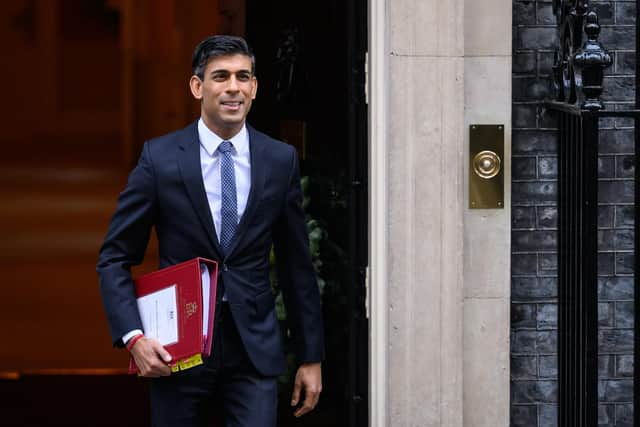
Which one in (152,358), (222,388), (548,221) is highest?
(548,221)

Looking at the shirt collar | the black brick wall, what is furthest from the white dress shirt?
the black brick wall

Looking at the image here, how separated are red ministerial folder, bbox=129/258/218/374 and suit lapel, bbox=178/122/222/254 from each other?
108 mm

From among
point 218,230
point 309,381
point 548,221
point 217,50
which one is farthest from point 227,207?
point 548,221

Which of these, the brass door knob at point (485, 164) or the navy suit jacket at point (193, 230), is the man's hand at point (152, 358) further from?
the brass door knob at point (485, 164)

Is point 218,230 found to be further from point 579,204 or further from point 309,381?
point 579,204

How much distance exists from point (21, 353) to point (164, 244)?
616cm

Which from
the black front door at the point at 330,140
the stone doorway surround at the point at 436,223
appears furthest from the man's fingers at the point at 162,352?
the black front door at the point at 330,140

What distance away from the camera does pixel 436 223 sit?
5.61 m

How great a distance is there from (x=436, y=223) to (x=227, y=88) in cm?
152

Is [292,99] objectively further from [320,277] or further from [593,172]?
[593,172]

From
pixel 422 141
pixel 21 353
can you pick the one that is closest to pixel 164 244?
pixel 422 141

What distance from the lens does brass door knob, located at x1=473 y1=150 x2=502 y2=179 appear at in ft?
18.5

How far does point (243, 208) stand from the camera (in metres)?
4.39

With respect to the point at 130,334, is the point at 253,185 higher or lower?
higher
